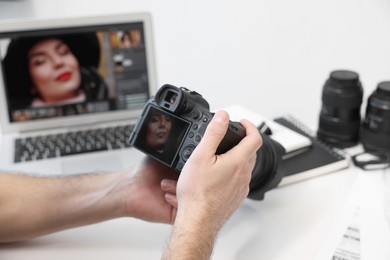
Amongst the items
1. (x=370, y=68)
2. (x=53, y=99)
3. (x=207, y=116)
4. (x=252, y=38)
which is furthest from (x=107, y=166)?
(x=370, y=68)

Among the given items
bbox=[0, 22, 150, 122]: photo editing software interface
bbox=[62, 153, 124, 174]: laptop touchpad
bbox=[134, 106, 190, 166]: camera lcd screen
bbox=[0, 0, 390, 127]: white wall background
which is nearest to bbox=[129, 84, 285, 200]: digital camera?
bbox=[134, 106, 190, 166]: camera lcd screen

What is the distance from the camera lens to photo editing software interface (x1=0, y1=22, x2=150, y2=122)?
106cm

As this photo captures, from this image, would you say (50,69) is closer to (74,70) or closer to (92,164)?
(74,70)

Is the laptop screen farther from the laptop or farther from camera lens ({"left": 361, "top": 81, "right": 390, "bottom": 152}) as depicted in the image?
camera lens ({"left": 361, "top": 81, "right": 390, "bottom": 152})

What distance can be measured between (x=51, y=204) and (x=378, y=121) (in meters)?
0.67

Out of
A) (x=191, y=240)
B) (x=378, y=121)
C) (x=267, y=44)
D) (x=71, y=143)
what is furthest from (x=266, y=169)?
(x=267, y=44)

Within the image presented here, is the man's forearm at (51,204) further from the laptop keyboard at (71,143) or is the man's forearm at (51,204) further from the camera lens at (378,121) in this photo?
the camera lens at (378,121)

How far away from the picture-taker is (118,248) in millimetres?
716

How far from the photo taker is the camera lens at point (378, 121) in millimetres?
920

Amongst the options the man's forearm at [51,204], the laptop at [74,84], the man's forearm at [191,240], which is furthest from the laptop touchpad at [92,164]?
the man's forearm at [191,240]

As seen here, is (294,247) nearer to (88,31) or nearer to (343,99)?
(343,99)

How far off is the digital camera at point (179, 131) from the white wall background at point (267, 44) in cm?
66

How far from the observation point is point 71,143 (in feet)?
3.44

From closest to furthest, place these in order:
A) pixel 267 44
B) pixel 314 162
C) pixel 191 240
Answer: pixel 191 240 < pixel 314 162 < pixel 267 44
